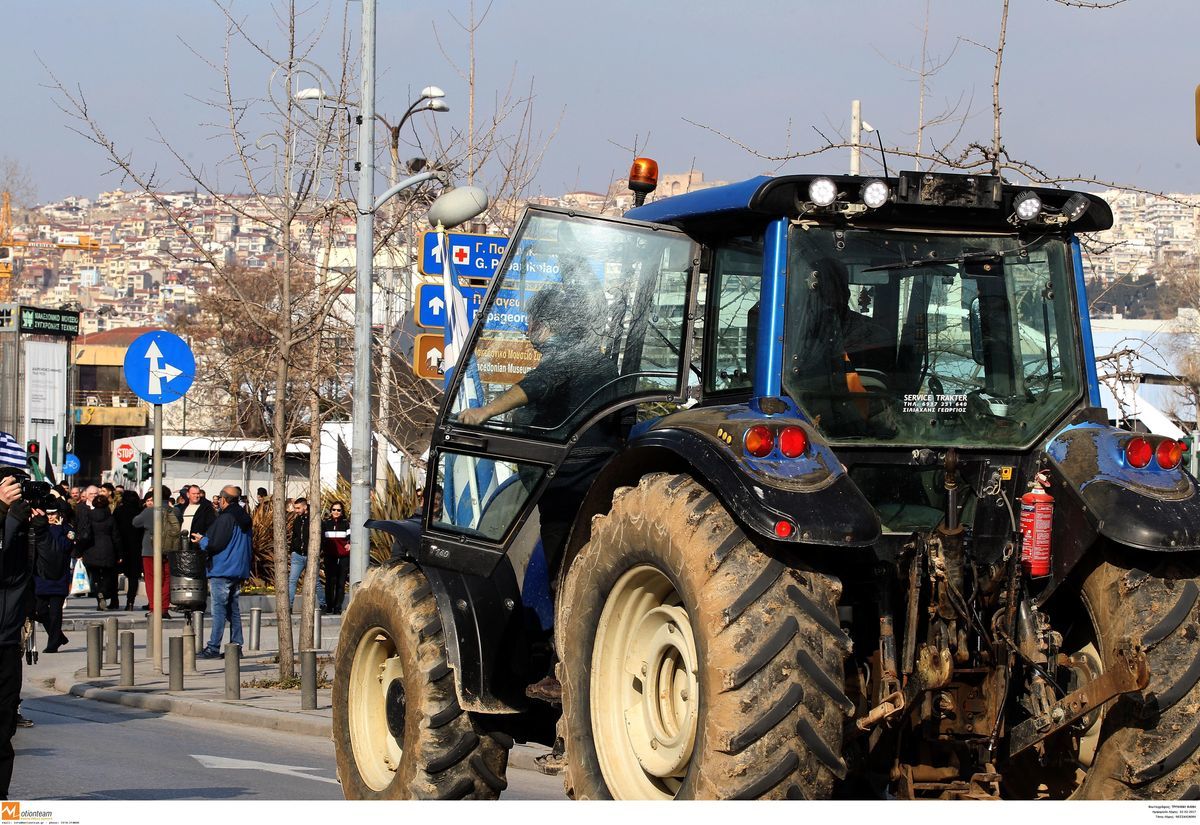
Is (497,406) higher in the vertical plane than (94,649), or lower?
higher

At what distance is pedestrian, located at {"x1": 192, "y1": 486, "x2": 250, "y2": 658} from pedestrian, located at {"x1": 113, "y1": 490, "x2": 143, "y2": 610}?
8257 millimetres

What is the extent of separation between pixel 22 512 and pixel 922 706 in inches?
202

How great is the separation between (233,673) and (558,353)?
959cm

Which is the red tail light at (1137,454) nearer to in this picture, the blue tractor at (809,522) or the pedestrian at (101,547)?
the blue tractor at (809,522)

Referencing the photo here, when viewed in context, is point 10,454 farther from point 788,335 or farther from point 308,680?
point 308,680

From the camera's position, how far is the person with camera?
320 inches

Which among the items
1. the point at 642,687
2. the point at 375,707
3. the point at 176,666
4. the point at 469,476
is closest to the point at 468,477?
the point at 469,476

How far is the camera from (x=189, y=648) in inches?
685

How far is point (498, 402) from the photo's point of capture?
21.5 feet

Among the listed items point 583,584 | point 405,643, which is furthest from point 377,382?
point 583,584

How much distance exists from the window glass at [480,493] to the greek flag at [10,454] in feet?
9.23

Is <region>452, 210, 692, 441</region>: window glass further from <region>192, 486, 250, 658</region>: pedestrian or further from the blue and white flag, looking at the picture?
<region>192, 486, 250, 658</region>: pedestrian
